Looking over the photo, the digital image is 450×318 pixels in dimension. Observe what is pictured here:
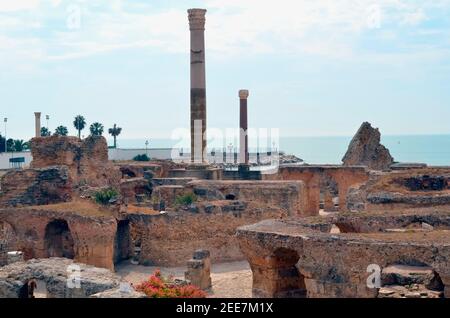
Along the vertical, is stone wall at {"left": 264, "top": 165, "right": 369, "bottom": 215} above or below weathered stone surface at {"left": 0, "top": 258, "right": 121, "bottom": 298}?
above

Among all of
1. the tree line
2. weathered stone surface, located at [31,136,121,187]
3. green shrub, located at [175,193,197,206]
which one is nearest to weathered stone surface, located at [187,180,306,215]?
green shrub, located at [175,193,197,206]

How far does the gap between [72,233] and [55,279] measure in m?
9.11

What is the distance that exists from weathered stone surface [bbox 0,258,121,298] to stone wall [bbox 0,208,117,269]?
7.36 metres

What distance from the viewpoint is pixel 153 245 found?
28516 millimetres

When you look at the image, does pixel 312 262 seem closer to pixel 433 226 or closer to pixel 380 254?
pixel 380 254

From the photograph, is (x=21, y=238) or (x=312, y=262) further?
(x=21, y=238)

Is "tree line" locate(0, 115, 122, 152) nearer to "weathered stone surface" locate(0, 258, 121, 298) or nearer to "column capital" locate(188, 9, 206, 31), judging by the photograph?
"column capital" locate(188, 9, 206, 31)

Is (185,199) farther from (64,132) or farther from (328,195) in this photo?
(64,132)

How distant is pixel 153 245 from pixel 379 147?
2384cm

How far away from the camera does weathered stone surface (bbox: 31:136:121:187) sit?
3697 centimetres

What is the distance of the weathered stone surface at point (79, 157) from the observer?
121 ft

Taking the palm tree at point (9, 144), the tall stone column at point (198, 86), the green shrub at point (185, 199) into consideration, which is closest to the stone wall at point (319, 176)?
the tall stone column at point (198, 86)

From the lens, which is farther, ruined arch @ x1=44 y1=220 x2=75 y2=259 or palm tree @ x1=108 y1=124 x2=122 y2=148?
palm tree @ x1=108 y1=124 x2=122 y2=148

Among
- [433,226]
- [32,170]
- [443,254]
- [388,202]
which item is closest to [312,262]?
[443,254]
